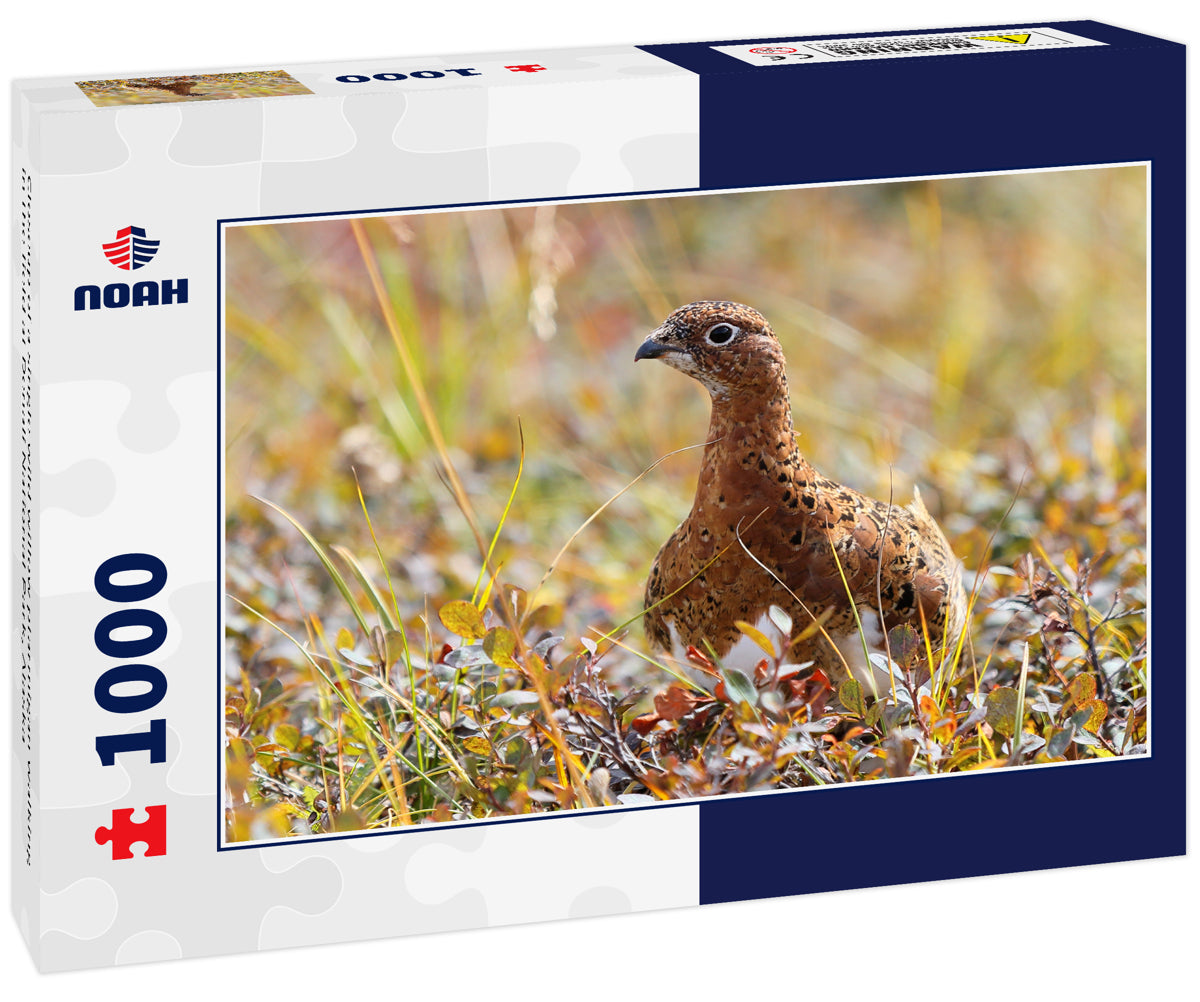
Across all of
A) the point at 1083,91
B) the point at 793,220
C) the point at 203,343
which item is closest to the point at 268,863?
the point at 203,343

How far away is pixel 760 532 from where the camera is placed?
405cm

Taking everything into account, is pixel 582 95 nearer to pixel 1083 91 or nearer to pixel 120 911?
pixel 1083 91

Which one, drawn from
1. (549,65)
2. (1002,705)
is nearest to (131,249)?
(549,65)

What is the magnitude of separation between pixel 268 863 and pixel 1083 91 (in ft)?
7.31

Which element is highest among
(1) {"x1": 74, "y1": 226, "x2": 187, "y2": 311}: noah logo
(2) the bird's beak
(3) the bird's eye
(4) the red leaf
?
(1) {"x1": 74, "y1": 226, "x2": 187, "y2": 311}: noah logo

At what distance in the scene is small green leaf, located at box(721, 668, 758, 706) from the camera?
3877 millimetres

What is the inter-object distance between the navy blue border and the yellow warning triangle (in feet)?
Answer: 0.32

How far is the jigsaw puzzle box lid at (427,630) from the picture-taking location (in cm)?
352

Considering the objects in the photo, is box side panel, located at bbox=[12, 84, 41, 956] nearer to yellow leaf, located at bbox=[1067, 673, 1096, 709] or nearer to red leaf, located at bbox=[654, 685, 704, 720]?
red leaf, located at bbox=[654, 685, 704, 720]

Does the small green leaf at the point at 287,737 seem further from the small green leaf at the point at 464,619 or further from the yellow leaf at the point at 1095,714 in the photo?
the yellow leaf at the point at 1095,714

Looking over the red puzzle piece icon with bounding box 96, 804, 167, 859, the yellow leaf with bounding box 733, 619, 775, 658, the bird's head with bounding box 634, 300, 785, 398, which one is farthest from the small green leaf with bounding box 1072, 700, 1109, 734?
the red puzzle piece icon with bounding box 96, 804, 167, 859

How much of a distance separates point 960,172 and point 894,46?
1.04 ft

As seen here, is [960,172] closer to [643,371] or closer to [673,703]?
[673,703]

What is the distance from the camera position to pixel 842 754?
403 cm
